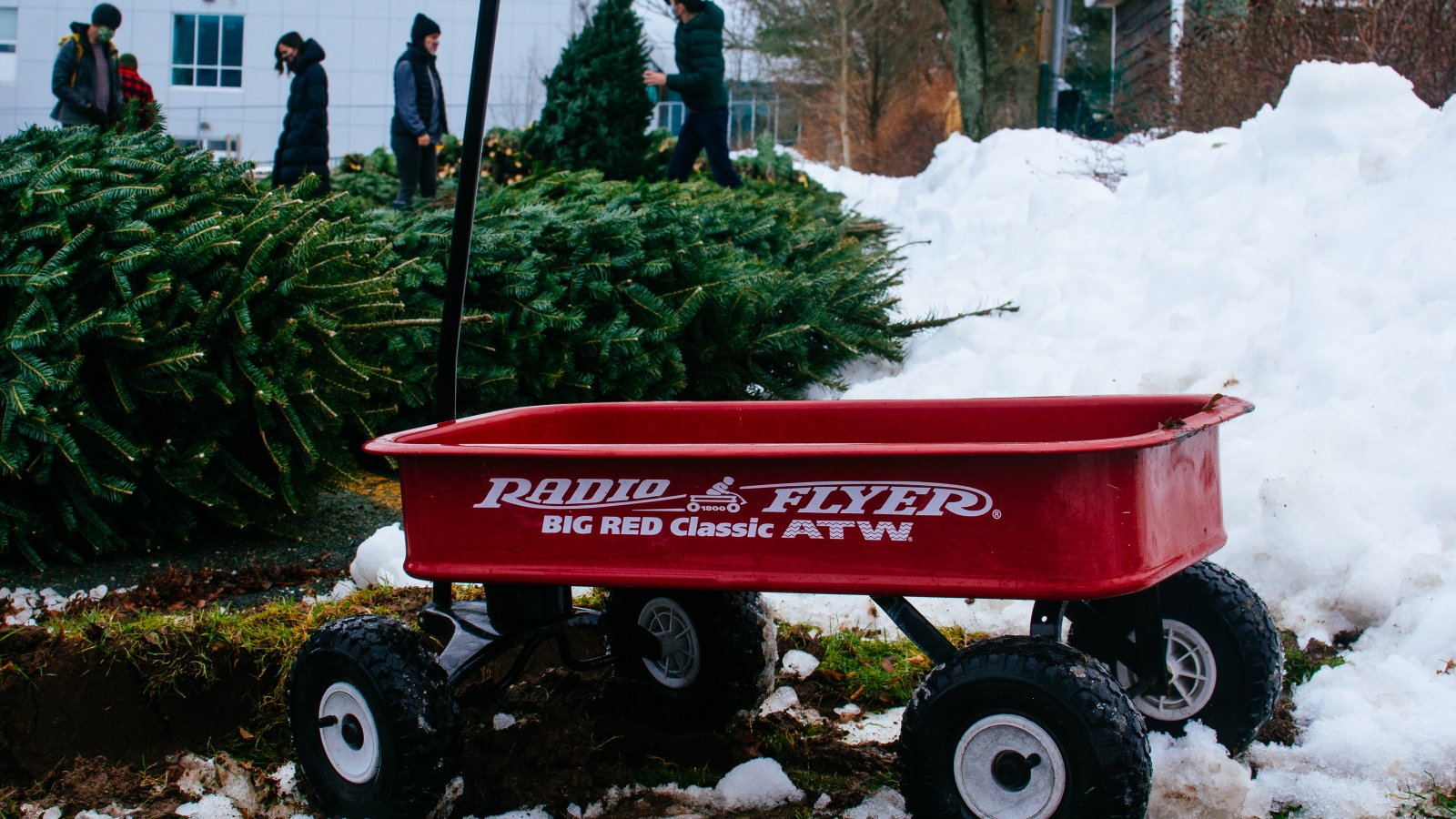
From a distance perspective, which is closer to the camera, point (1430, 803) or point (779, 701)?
point (1430, 803)

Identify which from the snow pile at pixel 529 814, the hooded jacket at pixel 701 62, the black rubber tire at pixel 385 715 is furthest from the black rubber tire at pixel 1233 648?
the hooded jacket at pixel 701 62

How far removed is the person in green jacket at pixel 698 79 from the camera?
8.14 meters

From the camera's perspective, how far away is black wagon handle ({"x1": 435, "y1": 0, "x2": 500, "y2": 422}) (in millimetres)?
2270

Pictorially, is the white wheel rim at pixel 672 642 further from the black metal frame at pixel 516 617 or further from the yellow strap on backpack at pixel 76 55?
the yellow strap on backpack at pixel 76 55

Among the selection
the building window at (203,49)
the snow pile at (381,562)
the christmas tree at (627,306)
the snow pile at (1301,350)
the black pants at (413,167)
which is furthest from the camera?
the building window at (203,49)

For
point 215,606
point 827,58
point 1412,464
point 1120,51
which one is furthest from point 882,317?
point 827,58

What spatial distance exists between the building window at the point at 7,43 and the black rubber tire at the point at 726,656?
26762 millimetres

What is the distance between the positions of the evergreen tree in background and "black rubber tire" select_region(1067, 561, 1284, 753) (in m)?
6.61

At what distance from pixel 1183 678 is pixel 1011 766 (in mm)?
725

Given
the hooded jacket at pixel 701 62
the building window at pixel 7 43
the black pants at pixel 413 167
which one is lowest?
the black pants at pixel 413 167

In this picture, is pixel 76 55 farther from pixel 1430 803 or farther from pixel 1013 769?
pixel 1430 803

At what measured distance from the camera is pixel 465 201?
7.82ft

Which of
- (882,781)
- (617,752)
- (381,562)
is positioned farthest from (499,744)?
(381,562)

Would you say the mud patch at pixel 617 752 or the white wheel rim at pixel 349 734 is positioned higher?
the white wheel rim at pixel 349 734
